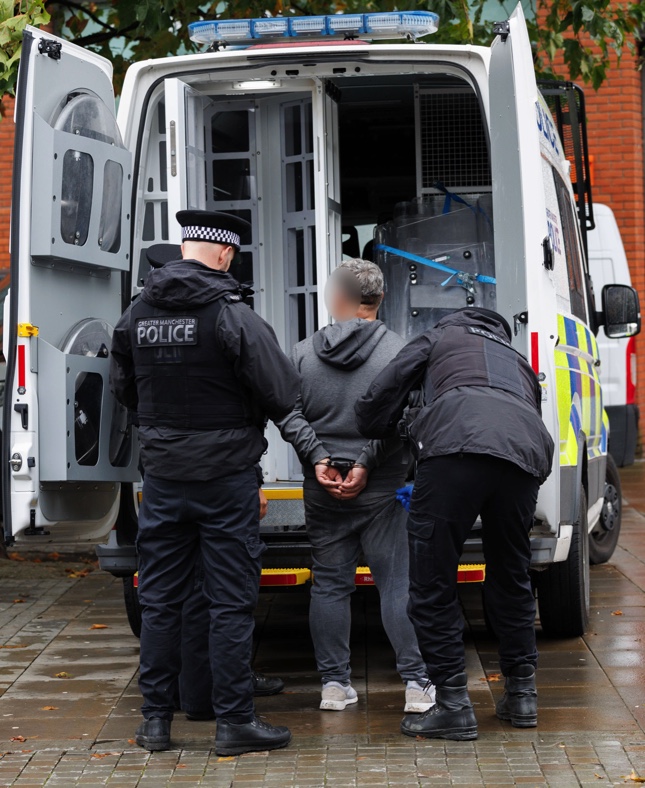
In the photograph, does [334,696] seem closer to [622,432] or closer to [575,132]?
[575,132]

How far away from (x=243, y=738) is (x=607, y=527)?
171 inches

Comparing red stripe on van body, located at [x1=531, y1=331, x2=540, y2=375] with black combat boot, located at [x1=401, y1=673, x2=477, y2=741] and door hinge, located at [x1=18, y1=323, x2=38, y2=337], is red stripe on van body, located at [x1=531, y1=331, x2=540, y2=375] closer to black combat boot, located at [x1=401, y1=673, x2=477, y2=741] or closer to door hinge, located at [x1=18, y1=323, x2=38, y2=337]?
black combat boot, located at [x1=401, y1=673, x2=477, y2=741]

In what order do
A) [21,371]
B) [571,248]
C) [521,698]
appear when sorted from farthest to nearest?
1. [571,248]
2. [21,371]
3. [521,698]

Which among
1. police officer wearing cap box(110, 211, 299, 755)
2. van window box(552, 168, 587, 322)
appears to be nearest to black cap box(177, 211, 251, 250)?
police officer wearing cap box(110, 211, 299, 755)

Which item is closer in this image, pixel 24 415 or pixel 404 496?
pixel 24 415

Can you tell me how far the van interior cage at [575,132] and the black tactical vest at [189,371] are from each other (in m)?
3.00

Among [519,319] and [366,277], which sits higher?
[366,277]

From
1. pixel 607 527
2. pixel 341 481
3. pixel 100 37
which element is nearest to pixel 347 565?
pixel 341 481

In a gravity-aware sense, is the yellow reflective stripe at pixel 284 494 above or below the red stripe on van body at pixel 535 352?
below

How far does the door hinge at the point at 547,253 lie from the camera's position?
5.21m

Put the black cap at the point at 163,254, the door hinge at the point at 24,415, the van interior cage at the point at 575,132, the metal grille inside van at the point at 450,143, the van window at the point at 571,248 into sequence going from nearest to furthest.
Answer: the door hinge at the point at 24,415 → the black cap at the point at 163,254 → the van window at the point at 571,248 → the van interior cage at the point at 575,132 → the metal grille inside van at the point at 450,143

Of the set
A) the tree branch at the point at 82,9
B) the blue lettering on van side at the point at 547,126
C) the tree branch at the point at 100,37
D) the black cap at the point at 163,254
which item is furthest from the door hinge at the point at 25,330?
the tree branch at the point at 82,9

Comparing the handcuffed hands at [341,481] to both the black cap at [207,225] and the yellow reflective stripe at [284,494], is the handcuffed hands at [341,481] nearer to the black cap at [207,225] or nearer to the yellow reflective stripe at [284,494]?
the yellow reflective stripe at [284,494]

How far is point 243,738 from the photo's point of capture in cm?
457
